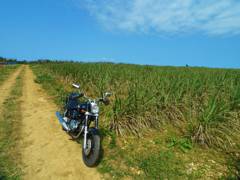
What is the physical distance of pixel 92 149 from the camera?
448 cm

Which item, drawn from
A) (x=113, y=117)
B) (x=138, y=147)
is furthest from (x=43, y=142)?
(x=138, y=147)

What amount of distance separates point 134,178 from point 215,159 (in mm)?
2150

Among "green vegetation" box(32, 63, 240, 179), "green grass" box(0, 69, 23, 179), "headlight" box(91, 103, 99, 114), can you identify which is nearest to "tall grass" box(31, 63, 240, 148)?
"green vegetation" box(32, 63, 240, 179)

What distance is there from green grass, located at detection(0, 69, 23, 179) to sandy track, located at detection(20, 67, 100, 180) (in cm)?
17

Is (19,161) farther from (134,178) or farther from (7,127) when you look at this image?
(134,178)

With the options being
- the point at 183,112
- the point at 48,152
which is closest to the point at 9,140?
the point at 48,152

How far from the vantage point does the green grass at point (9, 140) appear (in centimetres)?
432

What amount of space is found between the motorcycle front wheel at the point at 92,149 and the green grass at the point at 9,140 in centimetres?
141

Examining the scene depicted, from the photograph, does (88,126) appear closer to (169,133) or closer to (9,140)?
(9,140)

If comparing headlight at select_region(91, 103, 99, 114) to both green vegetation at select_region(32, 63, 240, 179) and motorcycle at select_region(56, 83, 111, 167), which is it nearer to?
motorcycle at select_region(56, 83, 111, 167)

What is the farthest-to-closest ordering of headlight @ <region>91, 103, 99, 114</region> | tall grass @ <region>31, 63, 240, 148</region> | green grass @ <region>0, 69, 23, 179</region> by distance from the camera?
tall grass @ <region>31, 63, 240, 148</region> → headlight @ <region>91, 103, 99, 114</region> → green grass @ <region>0, 69, 23, 179</region>

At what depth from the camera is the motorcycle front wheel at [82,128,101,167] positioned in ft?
14.3

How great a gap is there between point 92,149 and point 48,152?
1.47 m

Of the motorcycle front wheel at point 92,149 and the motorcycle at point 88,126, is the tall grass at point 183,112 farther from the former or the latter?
the motorcycle front wheel at point 92,149
